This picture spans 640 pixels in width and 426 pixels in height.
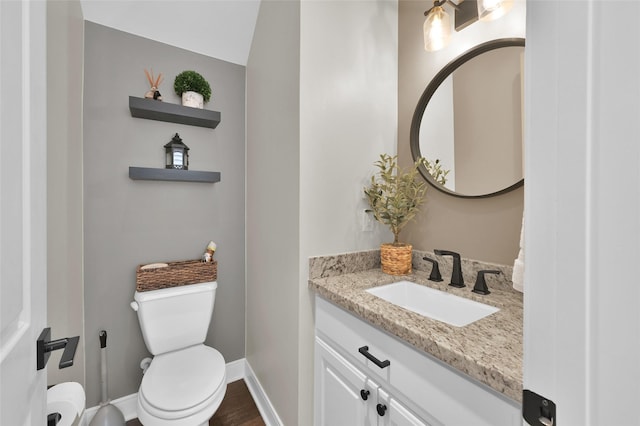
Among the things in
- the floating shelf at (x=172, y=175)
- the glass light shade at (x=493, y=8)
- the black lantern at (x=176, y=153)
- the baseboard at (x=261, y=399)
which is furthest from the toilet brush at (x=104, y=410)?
the glass light shade at (x=493, y=8)

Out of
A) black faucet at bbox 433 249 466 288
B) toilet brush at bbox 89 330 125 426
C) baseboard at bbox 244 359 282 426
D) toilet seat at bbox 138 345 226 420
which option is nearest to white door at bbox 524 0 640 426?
black faucet at bbox 433 249 466 288

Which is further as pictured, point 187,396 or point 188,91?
point 188,91

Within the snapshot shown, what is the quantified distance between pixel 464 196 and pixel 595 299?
3.39ft

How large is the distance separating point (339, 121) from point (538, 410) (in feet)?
4.16

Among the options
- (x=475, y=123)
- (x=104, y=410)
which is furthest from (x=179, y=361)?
(x=475, y=123)

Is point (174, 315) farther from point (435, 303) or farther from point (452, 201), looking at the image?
point (452, 201)

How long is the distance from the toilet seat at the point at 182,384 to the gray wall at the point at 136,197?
0.42 m

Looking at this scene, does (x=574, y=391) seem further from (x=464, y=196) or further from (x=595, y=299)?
(x=464, y=196)

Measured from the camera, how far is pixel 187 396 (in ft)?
4.06

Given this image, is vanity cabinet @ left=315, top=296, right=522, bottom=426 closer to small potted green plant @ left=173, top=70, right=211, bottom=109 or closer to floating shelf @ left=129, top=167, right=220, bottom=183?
floating shelf @ left=129, top=167, right=220, bottom=183

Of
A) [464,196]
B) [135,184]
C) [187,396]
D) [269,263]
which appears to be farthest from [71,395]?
[464,196]

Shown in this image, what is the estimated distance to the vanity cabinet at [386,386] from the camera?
2.13 ft

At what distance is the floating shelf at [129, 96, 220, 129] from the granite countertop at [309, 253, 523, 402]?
4.09 feet

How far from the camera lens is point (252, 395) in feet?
6.13
